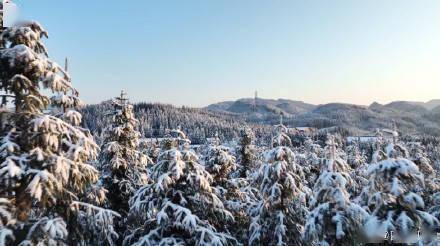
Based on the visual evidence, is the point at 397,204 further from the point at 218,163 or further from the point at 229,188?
the point at 229,188

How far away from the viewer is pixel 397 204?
9320 mm

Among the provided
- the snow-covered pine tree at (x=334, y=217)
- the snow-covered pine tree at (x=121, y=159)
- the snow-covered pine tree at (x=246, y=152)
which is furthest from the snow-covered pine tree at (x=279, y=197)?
the snow-covered pine tree at (x=246, y=152)

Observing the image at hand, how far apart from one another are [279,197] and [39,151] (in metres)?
11.2

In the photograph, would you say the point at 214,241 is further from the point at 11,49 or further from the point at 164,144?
the point at 11,49

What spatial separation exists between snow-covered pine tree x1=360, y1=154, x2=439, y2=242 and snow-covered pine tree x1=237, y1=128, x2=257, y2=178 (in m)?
18.9

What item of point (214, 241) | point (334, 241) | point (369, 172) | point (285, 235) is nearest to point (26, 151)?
point (214, 241)

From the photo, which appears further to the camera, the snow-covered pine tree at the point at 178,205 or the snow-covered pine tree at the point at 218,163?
the snow-covered pine tree at the point at 218,163

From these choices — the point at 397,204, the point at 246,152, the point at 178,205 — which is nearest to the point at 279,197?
the point at 178,205

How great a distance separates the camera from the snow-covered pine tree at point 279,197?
1580 cm

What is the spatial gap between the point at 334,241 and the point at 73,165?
28.6 feet

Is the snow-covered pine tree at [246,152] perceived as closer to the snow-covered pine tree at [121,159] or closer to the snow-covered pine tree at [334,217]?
the snow-covered pine tree at [121,159]

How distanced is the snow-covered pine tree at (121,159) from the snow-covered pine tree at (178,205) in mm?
4629

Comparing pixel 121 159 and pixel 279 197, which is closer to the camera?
pixel 279 197

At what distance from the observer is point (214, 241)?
11.7m
